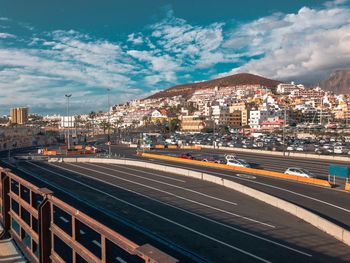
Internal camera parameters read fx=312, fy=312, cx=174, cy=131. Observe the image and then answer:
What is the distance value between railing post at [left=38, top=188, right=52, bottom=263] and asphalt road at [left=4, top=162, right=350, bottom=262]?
397 inches

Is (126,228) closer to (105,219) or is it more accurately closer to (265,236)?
(105,219)

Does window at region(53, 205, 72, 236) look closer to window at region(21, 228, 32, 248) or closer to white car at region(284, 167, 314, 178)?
window at region(21, 228, 32, 248)

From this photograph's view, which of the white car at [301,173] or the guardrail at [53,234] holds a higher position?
the guardrail at [53,234]

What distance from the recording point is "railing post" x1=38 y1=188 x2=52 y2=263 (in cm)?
458

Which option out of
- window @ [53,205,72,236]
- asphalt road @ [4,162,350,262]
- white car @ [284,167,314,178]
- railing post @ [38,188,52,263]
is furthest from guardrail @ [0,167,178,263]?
white car @ [284,167,314,178]

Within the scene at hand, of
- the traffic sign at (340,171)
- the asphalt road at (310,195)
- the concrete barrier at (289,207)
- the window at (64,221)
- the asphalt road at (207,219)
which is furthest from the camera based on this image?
the traffic sign at (340,171)

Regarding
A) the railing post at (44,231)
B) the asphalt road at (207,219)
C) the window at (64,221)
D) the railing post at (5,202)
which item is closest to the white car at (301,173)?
the asphalt road at (207,219)

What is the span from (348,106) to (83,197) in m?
197

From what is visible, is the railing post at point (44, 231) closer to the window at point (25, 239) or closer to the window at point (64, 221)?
the window at point (25, 239)

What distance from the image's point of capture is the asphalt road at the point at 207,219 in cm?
1438

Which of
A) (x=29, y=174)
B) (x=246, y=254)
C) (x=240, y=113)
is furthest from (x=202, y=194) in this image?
(x=240, y=113)

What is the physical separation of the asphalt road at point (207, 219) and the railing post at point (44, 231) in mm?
10094

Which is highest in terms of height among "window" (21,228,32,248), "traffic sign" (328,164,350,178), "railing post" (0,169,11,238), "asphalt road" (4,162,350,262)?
"railing post" (0,169,11,238)

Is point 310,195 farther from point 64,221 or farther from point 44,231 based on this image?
point 44,231
